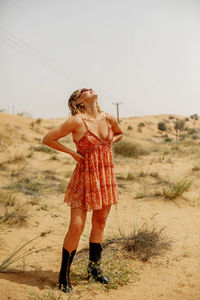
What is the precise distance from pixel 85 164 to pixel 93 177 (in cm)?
14

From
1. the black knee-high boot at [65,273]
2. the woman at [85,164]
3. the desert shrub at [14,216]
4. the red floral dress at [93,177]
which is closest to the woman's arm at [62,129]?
the woman at [85,164]

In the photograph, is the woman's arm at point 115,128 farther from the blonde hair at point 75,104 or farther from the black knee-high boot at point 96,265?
the black knee-high boot at point 96,265

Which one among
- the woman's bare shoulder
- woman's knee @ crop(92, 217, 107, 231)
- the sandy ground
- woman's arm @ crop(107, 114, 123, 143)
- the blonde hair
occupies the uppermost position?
the blonde hair

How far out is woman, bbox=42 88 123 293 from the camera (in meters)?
2.57

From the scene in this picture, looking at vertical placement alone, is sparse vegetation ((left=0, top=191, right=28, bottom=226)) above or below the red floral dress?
below

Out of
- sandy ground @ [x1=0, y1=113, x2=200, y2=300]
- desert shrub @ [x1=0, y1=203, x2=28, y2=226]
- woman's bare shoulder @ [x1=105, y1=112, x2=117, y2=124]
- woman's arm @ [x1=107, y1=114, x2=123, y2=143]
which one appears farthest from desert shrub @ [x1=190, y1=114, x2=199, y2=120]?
woman's bare shoulder @ [x1=105, y1=112, x2=117, y2=124]

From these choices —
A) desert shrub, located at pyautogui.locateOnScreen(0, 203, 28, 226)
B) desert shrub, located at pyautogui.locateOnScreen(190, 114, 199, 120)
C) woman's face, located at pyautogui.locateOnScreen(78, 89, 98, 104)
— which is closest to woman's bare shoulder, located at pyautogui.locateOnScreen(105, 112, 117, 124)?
woman's face, located at pyautogui.locateOnScreen(78, 89, 98, 104)

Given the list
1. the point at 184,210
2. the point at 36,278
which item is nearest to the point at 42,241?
the point at 36,278

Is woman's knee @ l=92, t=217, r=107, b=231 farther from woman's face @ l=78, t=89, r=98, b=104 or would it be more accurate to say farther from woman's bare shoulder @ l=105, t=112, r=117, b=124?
woman's face @ l=78, t=89, r=98, b=104

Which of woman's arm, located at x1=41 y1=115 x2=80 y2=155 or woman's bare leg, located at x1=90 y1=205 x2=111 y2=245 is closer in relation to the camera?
woman's arm, located at x1=41 y1=115 x2=80 y2=155

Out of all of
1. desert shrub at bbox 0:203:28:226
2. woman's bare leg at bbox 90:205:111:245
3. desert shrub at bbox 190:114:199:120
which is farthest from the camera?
desert shrub at bbox 190:114:199:120

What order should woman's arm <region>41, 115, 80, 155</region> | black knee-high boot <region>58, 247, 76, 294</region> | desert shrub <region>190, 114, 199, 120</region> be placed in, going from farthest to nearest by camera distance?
desert shrub <region>190, 114, 199, 120</region>
black knee-high boot <region>58, 247, 76, 294</region>
woman's arm <region>41, 115, 80, 155</region>

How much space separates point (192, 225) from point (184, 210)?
0.77m

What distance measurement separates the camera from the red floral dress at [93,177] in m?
2.58
